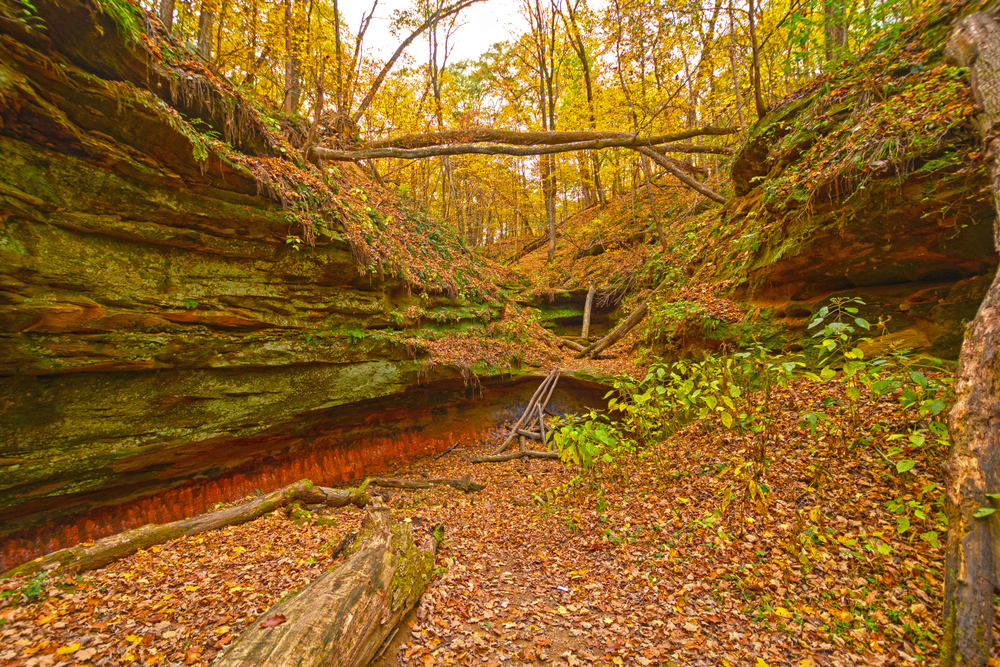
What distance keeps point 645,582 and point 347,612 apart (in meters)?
2.75

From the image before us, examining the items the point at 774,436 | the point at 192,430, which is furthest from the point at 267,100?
the point at 774,436

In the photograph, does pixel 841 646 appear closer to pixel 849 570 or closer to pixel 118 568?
pixel 849 570

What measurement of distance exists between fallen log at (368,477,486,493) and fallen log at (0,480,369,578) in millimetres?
1305

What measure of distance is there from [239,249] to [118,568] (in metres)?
4.88

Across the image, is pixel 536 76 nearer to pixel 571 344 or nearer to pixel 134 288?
pixel 571 344

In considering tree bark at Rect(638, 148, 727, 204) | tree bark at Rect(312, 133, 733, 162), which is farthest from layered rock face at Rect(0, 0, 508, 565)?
tree bark at Rect(638, 148, 727, 204)

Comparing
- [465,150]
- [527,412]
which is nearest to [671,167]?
[465,150]

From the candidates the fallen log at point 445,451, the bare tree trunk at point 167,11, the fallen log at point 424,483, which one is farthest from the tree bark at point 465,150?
the fallen log at point 445,451

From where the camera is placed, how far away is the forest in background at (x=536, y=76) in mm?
7645

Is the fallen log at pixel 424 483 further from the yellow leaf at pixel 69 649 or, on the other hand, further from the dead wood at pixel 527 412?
the yellow leaf at pixel 69 649

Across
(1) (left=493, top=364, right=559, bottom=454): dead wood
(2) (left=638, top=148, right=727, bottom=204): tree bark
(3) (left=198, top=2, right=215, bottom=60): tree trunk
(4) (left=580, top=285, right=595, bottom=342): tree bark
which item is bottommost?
(1) (left=493, top=364, right=559, bottom=454): dead wood

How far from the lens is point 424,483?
24.9 feet

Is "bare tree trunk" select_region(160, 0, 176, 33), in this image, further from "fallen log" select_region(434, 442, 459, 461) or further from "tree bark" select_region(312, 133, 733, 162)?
"fallen log" select_region(434, 442, 459, 461)

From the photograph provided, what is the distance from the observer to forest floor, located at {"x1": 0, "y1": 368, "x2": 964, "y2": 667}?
2717 mm
